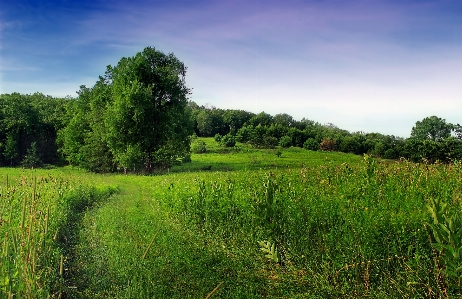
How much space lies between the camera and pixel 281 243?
26.8 feet

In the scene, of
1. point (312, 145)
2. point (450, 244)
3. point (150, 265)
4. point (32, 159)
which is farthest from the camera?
point (312, 145)

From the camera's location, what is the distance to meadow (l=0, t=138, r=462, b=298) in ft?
19.1

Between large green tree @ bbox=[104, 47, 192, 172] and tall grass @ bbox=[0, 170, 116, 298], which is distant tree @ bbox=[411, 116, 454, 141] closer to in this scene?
large green tree @ bbox=[104, 47, 192, 172]

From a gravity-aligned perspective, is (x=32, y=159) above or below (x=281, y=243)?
below

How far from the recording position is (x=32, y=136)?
182ft

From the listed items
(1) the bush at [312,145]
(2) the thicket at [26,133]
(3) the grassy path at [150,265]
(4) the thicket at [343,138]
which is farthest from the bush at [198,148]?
(3) the grassy path at [150,265]

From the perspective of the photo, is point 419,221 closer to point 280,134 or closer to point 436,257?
point 436,257

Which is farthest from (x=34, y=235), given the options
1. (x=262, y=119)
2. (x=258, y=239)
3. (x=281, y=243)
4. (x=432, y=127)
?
(x=262, y=119)

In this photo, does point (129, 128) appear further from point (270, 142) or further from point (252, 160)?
point (270, 142)

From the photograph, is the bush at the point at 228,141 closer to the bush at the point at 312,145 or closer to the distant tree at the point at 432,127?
the bush at the point at 312,145

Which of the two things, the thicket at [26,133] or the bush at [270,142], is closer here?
the thicket at [26,133]

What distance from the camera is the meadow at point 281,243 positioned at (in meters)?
5.84

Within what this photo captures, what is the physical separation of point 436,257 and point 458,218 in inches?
28.7

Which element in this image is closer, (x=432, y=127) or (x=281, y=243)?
(x=281, y=243)
